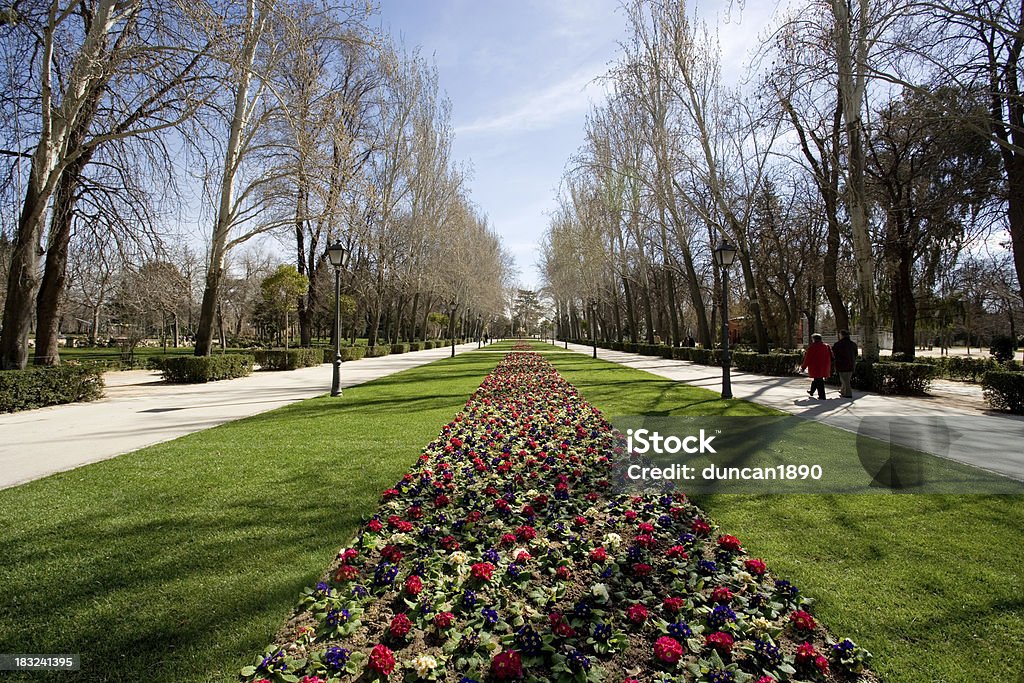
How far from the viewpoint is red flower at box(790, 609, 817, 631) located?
2.65 metres

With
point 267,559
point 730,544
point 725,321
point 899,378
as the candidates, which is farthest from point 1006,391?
Answer: point 267,559

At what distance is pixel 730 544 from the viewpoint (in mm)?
3672

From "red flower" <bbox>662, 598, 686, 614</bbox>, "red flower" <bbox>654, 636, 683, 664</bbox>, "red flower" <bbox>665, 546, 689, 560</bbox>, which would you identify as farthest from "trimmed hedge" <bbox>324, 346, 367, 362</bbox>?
"red flower" <bbox>654, 636, 683, 664</bbox>

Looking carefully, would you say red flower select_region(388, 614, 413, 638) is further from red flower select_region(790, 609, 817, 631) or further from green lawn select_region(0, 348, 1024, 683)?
red flower select_region(790, 609, 817, 631)

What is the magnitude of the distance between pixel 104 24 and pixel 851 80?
56.0ft

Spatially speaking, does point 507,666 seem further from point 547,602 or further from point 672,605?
point 672,605

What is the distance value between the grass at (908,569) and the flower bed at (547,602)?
23cm

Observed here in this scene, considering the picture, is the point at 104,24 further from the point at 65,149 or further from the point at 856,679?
the point at 856,679

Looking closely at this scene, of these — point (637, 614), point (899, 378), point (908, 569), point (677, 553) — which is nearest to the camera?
point (637, 614)

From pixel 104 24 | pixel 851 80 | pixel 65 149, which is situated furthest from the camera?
pixel 851 80

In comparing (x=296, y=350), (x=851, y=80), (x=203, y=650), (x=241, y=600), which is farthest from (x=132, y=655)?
(x=296, y=350)

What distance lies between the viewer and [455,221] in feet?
127

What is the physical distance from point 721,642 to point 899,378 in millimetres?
14258

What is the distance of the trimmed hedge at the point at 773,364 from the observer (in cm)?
1909
